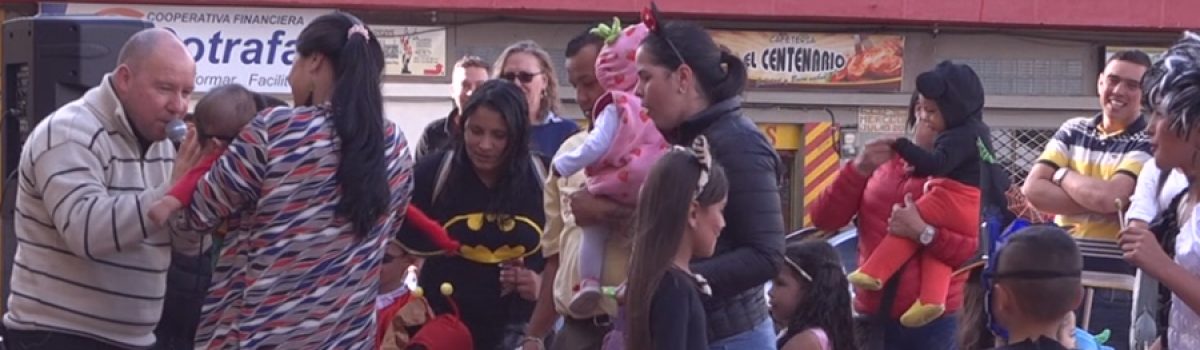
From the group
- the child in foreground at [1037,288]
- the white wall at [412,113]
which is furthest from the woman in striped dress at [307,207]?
the white wall at [412,113]

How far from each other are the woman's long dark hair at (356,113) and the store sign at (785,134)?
37.0 feet

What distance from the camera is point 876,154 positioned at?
6.49m

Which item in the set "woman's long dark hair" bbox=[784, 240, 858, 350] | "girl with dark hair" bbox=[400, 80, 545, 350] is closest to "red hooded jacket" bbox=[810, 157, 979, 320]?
"woman's long dark hair" bbox=[784, 240, 858, 350]

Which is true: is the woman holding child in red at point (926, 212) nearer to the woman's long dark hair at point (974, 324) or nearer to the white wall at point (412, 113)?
the woman's long dark hair at point (974, 324)

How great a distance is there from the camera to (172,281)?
233 inches

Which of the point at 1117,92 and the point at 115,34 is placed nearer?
the point at 115,34

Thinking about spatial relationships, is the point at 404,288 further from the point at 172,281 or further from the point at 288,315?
the point at 288,315

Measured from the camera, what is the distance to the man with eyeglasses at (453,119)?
21.3ft

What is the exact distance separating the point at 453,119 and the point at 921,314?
1.85 meters

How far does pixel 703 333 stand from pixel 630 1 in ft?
37.6

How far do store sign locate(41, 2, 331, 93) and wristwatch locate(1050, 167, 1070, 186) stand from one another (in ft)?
29.9

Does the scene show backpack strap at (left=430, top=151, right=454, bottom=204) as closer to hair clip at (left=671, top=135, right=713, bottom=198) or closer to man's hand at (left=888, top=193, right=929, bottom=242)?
hair clip at (left=671, top=135, right=713, bottom=198)

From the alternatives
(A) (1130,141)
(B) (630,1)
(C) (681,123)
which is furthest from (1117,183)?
(B) (630,1)

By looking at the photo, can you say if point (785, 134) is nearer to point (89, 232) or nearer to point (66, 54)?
point (66, 54)
